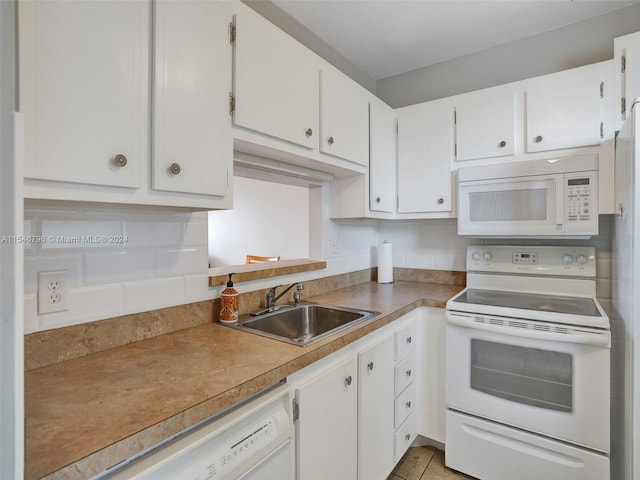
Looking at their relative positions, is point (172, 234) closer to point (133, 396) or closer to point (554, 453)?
point (133, 396)

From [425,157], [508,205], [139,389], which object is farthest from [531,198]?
[139,389]

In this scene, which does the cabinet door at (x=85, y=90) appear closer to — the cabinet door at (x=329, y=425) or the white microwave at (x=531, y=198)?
the cabinet door at (x=329, y=425)

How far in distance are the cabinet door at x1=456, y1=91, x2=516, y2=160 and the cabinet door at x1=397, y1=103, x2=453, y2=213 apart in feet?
0.25

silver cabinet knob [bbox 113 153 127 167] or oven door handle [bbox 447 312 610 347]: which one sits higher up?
silver cabinet knob [bbox 113 153 127 167]

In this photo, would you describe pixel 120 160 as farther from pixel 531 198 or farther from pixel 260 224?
pixel 260 224

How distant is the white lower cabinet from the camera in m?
1.11

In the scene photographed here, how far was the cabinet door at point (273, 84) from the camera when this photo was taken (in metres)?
1.23

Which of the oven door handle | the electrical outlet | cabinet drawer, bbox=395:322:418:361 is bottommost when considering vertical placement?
cabinet drawer, bbox=395:322:418:361

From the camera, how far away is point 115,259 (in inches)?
43.9

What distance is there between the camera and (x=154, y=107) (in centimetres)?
95

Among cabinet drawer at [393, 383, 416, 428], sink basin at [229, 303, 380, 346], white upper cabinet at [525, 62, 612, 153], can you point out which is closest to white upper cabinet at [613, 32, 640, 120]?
white upper cabinet at [525, 62, 612, 153]

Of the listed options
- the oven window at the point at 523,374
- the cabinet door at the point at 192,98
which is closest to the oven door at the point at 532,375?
the oven window at the point at 523,374

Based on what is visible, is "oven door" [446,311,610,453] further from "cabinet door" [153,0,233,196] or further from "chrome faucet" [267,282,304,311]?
"cabinet door" [153,0,233,196]

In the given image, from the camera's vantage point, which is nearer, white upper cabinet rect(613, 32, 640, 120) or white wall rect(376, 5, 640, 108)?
white upper cabinet rect(613, 32, 640, 120)
